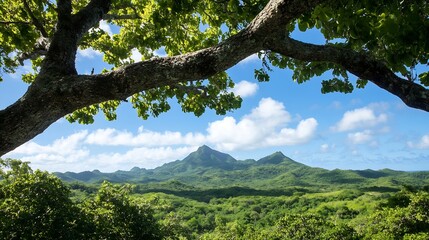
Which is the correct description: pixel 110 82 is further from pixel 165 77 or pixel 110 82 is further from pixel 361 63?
pixel 361 63

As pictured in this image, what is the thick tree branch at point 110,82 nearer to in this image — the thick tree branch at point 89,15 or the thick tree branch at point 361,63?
the thick tree branch at point 361,63

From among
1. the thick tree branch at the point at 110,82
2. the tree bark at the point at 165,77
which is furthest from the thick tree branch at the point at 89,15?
the thick tree branch at the point at 110,82

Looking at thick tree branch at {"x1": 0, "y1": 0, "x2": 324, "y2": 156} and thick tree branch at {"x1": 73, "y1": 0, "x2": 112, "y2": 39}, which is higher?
thick tree branch at {"x1": 73, "y1": 0, "x2": 112, "y2": 39}

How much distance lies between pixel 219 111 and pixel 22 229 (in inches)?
790

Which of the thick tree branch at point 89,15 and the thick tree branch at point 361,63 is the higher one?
the thick tree branch at point 89,15

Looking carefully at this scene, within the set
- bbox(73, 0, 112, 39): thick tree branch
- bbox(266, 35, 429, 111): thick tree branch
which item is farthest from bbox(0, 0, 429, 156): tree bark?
bbox(73, 0, 112, 39): thick tree branch

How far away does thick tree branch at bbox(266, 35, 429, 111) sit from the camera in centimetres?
479

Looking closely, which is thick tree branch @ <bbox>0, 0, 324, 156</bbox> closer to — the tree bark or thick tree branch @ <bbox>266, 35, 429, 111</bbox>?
the tree bark

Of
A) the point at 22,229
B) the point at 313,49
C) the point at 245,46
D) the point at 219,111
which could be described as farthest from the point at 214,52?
the point at 22,229

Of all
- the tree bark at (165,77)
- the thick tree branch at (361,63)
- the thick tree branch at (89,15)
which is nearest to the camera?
the tree bark at (165,77)

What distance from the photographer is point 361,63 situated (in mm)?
5062

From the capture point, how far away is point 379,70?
5.04 m

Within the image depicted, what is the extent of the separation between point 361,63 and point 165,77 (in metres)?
2.92

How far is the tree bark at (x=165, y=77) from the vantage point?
178 inches
